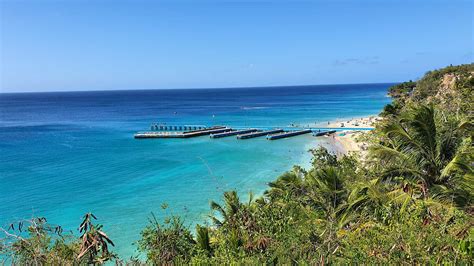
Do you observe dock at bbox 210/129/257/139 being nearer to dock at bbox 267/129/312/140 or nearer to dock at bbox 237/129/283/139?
dock at bbox 237/129/283/139

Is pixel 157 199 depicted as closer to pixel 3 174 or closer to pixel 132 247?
pixel 132 247

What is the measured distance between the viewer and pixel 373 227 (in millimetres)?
6965

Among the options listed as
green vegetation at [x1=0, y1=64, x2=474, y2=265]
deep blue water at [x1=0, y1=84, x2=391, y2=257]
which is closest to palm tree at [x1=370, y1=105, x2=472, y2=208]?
green vegetation at [x1=0, y1=64, x2=474, y2=265]

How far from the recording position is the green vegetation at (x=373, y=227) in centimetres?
588

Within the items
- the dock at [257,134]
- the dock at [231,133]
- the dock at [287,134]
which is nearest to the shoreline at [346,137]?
the dock at [287,134]

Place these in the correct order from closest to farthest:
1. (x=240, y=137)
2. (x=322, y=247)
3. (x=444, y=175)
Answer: (x=322, y=247)
(x=444, y=175)
(x=240, y=137)

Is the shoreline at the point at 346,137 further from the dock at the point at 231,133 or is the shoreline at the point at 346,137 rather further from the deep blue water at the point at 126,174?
the dock at the point at 231,133

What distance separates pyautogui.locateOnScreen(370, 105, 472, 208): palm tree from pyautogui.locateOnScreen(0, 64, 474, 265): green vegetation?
0.02m

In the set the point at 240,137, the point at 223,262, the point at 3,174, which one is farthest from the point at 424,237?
the point at 240,137

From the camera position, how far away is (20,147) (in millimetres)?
49938

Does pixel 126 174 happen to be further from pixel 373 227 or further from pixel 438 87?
pixel 438 87

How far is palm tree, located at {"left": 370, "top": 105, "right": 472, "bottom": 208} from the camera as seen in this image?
9211 mm

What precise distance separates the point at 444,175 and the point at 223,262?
5985 millimetres

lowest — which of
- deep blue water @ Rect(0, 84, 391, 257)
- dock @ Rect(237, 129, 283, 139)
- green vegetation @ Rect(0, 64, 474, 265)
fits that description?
deep blue water @ Rect(0, 84, 391, 257)
